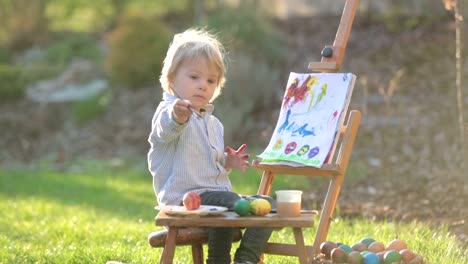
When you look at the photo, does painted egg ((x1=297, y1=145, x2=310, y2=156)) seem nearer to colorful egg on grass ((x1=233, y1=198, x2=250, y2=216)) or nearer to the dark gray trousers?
the dark gray trousers

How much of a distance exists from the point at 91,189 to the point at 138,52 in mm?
4646

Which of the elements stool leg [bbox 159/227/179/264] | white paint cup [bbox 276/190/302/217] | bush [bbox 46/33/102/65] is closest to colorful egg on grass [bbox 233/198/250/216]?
white paint cup [bbox 276/190/302/217]

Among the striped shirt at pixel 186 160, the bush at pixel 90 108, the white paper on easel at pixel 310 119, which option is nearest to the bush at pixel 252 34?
the bush at pixel 90 108

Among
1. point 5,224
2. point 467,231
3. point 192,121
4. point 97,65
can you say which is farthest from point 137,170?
point 192,121

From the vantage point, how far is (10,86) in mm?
15781

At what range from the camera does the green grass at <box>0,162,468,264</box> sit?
557 centimetres

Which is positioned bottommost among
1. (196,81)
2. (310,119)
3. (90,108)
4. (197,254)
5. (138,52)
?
(90,108)

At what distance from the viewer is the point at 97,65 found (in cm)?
1655

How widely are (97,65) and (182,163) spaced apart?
1214cm

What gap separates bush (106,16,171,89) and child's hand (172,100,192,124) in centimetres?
1025

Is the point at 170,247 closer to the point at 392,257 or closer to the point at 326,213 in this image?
the point at 326,213

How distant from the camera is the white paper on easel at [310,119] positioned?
4.93 metres

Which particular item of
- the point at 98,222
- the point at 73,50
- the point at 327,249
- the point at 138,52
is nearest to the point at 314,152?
the point at 327,249

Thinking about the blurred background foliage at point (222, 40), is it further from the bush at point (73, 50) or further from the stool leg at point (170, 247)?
the stool leg at point (170, 247)
